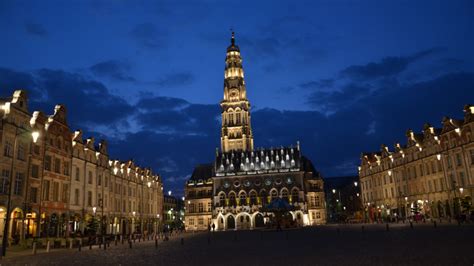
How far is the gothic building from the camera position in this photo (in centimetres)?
9575

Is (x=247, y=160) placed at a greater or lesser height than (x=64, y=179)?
greater

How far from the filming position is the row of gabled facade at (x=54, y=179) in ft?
121

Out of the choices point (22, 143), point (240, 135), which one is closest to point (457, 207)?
point (22, 143)

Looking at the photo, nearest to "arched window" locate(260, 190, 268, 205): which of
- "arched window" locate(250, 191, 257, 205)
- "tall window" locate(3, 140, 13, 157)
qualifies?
"arched window" locate(250, 191, 257, 205)

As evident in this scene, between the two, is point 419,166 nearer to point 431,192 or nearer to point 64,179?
point 431,192

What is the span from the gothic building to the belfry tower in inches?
488

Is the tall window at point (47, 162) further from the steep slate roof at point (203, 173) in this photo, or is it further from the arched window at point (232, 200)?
the steep slate roof at point (203, 173)

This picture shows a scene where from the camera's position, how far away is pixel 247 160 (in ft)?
338

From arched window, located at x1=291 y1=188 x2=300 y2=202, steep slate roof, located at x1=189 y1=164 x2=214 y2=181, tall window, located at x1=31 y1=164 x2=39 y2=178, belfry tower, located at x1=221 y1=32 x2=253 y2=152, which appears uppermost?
belfry tower, located at x1=221 y1=32 x2=253 y2=152

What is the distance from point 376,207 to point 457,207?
3191 centimetres

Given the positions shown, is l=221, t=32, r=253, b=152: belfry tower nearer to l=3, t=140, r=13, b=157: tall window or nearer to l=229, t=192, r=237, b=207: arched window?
l=229, t=192, r=237, b=207: arched window

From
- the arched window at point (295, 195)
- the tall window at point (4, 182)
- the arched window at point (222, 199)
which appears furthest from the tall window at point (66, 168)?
the arched window at point (295, 195)

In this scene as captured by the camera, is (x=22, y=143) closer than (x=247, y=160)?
Yes

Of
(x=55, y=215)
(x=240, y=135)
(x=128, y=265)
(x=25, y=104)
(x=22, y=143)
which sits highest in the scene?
(x=240, y=135)
